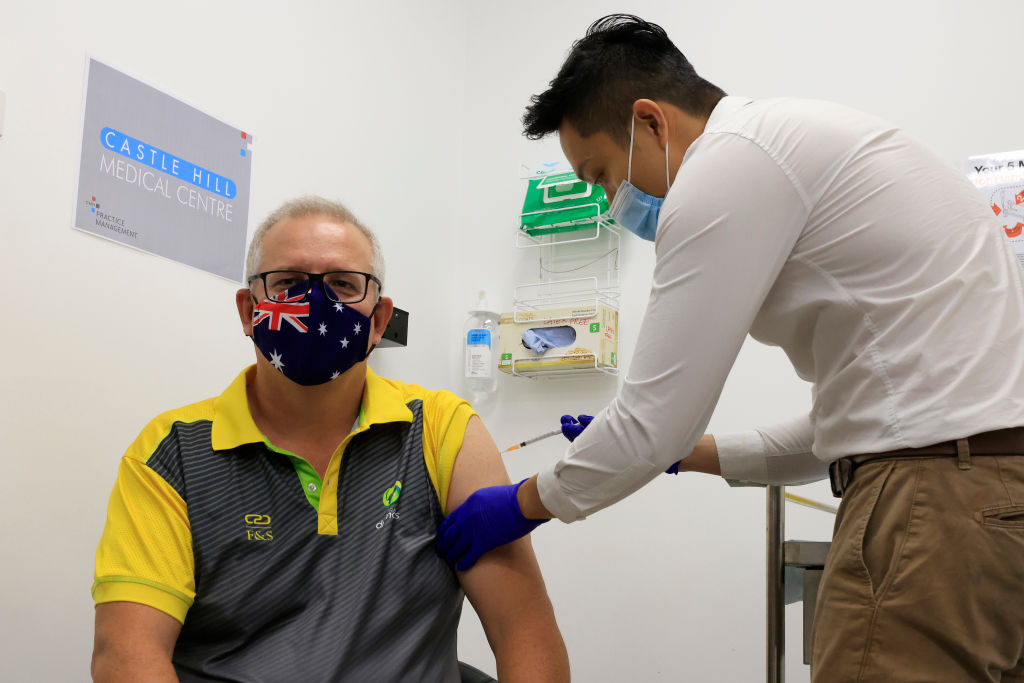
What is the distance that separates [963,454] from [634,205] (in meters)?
0.65

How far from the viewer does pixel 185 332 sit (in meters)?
2.17

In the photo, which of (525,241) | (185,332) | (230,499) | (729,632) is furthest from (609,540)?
(230,499)

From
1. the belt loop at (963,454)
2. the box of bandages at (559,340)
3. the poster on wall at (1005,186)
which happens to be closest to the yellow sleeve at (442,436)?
the belt loop at (963,454)

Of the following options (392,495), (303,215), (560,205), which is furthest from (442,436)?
(560,205)

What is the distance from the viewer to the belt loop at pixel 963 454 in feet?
3.39

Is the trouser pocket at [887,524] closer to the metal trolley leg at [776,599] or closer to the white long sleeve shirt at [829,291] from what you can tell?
the white long sleeve shirt at [829,291]

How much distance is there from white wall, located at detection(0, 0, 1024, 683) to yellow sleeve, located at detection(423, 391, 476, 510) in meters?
0.84

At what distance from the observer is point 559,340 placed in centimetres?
283

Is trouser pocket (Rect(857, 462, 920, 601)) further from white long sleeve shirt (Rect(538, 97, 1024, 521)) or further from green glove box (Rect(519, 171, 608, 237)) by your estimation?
green glove box (Rect(519, 171, 608, 237))

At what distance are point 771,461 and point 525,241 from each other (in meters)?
1.64

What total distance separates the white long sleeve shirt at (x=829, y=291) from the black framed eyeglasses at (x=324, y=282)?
1.61ft

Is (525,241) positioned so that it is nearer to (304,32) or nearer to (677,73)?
(304,32)

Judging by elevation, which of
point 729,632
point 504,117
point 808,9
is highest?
point 808,9

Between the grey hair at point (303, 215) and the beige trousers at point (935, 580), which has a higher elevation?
the grey hair at point (303, 215)
